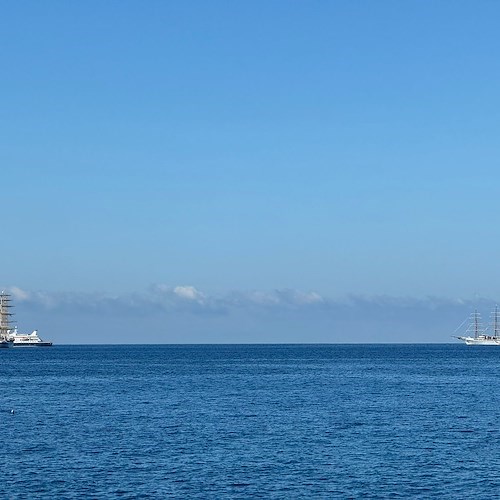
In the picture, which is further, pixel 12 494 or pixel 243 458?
pixel 243 458

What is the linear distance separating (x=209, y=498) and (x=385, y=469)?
60.8ft

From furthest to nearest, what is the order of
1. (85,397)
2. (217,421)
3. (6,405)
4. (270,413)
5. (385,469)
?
(85,397)
(6,405)
(270,413)
(217,421)
(385,469)

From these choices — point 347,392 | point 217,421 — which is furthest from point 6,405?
point 347,392

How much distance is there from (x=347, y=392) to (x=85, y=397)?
47660 mm

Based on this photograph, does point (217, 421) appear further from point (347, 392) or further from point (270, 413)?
point (347, 392)

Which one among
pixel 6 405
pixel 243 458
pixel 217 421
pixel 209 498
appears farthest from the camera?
pixel 6 405

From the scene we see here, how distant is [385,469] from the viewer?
72000 mm

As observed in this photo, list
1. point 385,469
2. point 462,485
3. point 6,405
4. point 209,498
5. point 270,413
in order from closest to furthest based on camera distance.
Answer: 1. point 209,498
2. point 462,485
3. point 385,469
4. point 270,413
5. point 6,405

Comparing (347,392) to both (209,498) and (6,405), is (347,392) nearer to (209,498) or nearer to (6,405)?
(6,405)

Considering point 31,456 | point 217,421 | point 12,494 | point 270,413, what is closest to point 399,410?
point 270,413

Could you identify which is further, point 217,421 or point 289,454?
point 217,421

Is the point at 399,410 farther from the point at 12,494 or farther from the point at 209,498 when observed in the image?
the point at 12,494

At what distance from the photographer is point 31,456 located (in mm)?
78000

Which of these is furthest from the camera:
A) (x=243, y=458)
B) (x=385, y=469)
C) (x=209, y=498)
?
(x=243, y=458)
